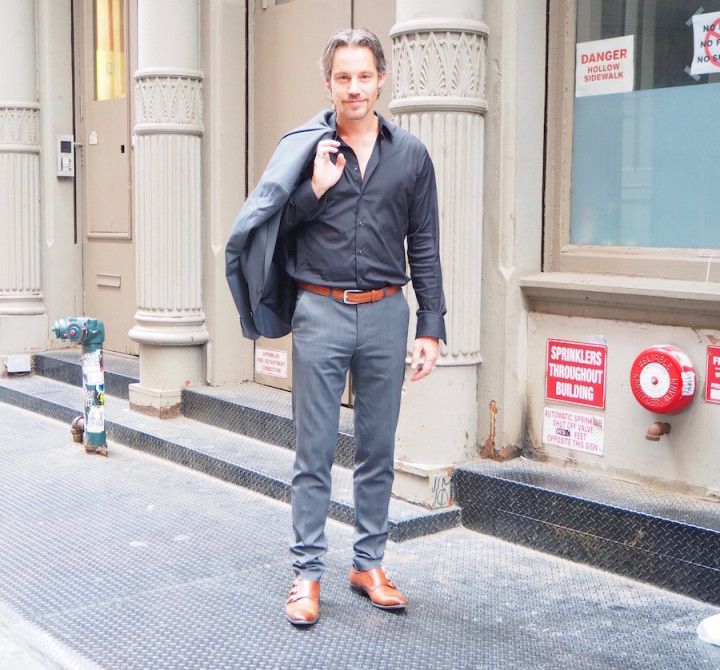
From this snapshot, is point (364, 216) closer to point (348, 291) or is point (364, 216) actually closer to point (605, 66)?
point (348, 291)

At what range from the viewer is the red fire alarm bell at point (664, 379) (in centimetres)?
477

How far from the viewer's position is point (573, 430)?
535 centimetres

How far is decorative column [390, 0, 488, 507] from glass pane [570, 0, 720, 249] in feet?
1.75

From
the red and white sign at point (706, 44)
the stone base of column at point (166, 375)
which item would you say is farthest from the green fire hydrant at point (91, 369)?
the red and white sign at point (706, 44)

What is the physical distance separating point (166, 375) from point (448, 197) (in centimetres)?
307

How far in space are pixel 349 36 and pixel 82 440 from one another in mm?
4315

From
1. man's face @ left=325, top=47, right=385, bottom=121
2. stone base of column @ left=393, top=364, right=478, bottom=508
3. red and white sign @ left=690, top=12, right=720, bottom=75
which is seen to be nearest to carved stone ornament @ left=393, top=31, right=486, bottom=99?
red and white sign @ left=690, top=12, right=720, bottom=75

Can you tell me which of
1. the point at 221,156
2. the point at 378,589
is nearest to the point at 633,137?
the point at 378,589

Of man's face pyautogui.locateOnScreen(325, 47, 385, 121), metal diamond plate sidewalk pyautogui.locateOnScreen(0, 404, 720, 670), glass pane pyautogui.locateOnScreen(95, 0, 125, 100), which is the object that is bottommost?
metal diamond plate sidewalk pyautogui.locateOnScreen(0, 404, 720, 670)

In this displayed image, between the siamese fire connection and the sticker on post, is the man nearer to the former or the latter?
the siamese fire connection

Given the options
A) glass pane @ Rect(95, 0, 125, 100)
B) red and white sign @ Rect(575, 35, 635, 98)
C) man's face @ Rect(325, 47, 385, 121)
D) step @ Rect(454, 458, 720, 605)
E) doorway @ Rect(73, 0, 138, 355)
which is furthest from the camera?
glass pane @ Rect(95, 0, 125, 100)

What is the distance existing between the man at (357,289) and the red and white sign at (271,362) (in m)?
3.28

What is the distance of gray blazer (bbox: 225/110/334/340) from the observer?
13.3ft

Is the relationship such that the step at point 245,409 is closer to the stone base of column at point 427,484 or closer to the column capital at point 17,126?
the stone base of column at point 427,484
